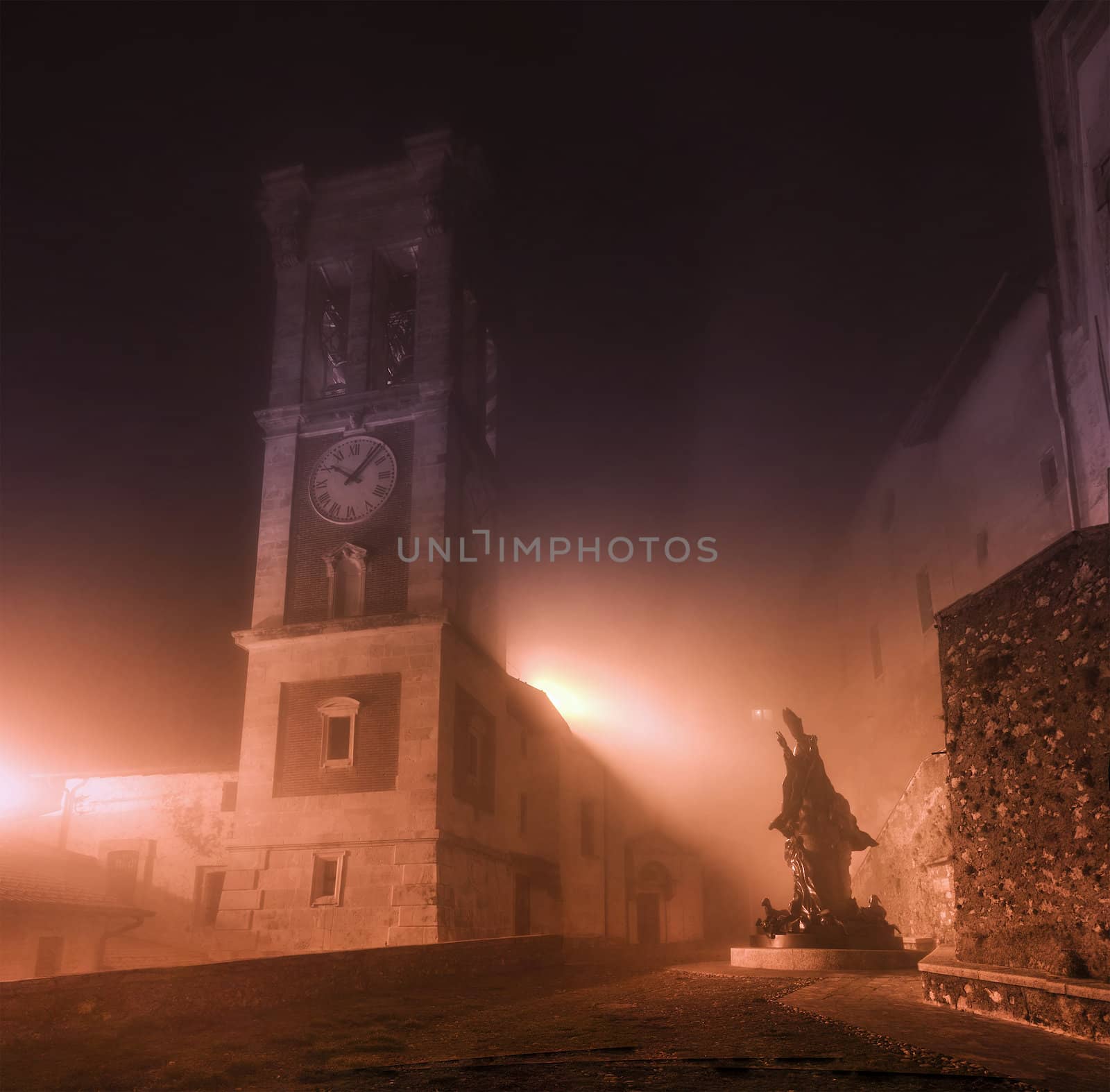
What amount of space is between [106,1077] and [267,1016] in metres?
3.07

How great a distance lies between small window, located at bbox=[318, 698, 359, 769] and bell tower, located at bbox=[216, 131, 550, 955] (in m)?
0.06

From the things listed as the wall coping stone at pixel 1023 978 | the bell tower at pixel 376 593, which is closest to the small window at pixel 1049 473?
the bell tower at pixel 376 593

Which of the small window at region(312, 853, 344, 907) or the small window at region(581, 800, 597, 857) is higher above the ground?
the small window at region(581, 800, 597, 857)

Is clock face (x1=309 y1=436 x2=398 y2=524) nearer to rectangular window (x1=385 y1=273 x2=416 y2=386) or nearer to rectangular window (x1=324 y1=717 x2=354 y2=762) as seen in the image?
rectangular window (x1=385 y1=273 x2=416 y2=386)

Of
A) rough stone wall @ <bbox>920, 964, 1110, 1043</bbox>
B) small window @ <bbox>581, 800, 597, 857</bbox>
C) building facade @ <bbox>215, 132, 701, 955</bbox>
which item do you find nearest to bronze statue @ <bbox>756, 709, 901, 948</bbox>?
rough stone wall @ <bbox>920, 964, 1110, 1043</bbox>

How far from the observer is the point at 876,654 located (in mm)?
34062

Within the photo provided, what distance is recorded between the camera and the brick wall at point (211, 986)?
25.2ft

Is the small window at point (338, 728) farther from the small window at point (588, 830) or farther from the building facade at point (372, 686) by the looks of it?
the small window at point (588, 830)

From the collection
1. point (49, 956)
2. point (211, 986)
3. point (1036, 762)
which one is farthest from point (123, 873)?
point (1036, 762)

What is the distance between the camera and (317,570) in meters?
27.3

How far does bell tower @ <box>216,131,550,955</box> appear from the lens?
23047 millimetres

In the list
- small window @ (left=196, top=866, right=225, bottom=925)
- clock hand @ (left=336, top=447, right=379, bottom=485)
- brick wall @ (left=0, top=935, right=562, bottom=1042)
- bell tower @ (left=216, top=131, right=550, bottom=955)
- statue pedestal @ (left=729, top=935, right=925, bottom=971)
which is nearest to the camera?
brick wall @ (left=0, top=935, right=562, bottom=1042)

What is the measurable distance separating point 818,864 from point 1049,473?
10.7 m

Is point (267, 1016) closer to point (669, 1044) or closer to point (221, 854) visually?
point (669, 1044)
